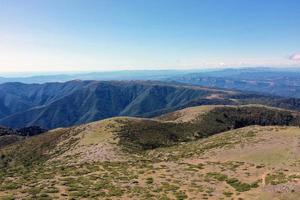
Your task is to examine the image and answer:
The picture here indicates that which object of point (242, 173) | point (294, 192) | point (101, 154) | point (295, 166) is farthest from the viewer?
point (101, 154)

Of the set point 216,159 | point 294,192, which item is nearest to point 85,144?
point 216,159

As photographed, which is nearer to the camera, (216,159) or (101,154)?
(216,159)

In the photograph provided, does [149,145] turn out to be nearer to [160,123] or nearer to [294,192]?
[160,123]

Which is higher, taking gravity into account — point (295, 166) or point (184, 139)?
point (295, 166)

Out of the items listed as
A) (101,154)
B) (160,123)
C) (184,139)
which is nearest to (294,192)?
(101,154)

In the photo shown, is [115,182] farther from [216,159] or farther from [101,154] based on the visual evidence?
[101,154]

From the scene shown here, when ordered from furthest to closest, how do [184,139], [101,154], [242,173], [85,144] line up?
[184,139]
[85,144]
[101,154]
[242,173]
